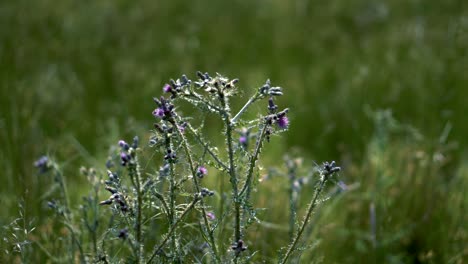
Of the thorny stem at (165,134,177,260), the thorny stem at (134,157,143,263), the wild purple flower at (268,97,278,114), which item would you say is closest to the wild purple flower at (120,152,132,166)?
the thorny stem at (134,157,143,263)

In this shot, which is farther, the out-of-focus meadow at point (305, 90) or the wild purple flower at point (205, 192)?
the out-of-focus meadow at point (305, 90)

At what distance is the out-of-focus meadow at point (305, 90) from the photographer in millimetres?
2777

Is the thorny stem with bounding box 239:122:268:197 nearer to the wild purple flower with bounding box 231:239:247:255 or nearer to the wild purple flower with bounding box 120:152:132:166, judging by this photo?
the wild purple flower with bounding box 231:239:247:255

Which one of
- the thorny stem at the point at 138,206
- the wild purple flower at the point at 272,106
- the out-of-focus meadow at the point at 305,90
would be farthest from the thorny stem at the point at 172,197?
the out-of-focus meadow at the point at 305,90

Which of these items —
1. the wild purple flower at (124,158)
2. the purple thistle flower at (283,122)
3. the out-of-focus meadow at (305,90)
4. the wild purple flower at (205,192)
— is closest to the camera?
the wild purple flower at (124,158)

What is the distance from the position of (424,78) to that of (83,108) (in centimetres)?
256

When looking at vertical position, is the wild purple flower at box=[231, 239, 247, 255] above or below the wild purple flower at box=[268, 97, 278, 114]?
below

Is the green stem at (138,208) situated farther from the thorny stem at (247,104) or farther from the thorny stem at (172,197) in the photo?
the thorny stem at (247,104)

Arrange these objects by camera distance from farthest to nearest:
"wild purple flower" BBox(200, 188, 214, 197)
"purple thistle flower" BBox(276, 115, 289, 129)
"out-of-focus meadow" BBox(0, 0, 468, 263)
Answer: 1. "out-of-focus meadow" BBox(0, 0, 468, 263)
2. "purple thistle flower" BBox(276, 115, 289, 129)
3. "wild purple flower" BBox(200, 188, 214, 197)

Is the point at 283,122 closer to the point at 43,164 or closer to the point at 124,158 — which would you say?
the point at 124,158

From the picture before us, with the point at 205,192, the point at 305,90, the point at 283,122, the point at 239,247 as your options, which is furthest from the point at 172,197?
the point at 305,90

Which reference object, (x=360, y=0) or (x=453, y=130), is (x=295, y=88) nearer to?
(x=453, y=130)

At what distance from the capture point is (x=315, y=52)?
5.27 meters

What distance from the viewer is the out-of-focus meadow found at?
9.11 feet
